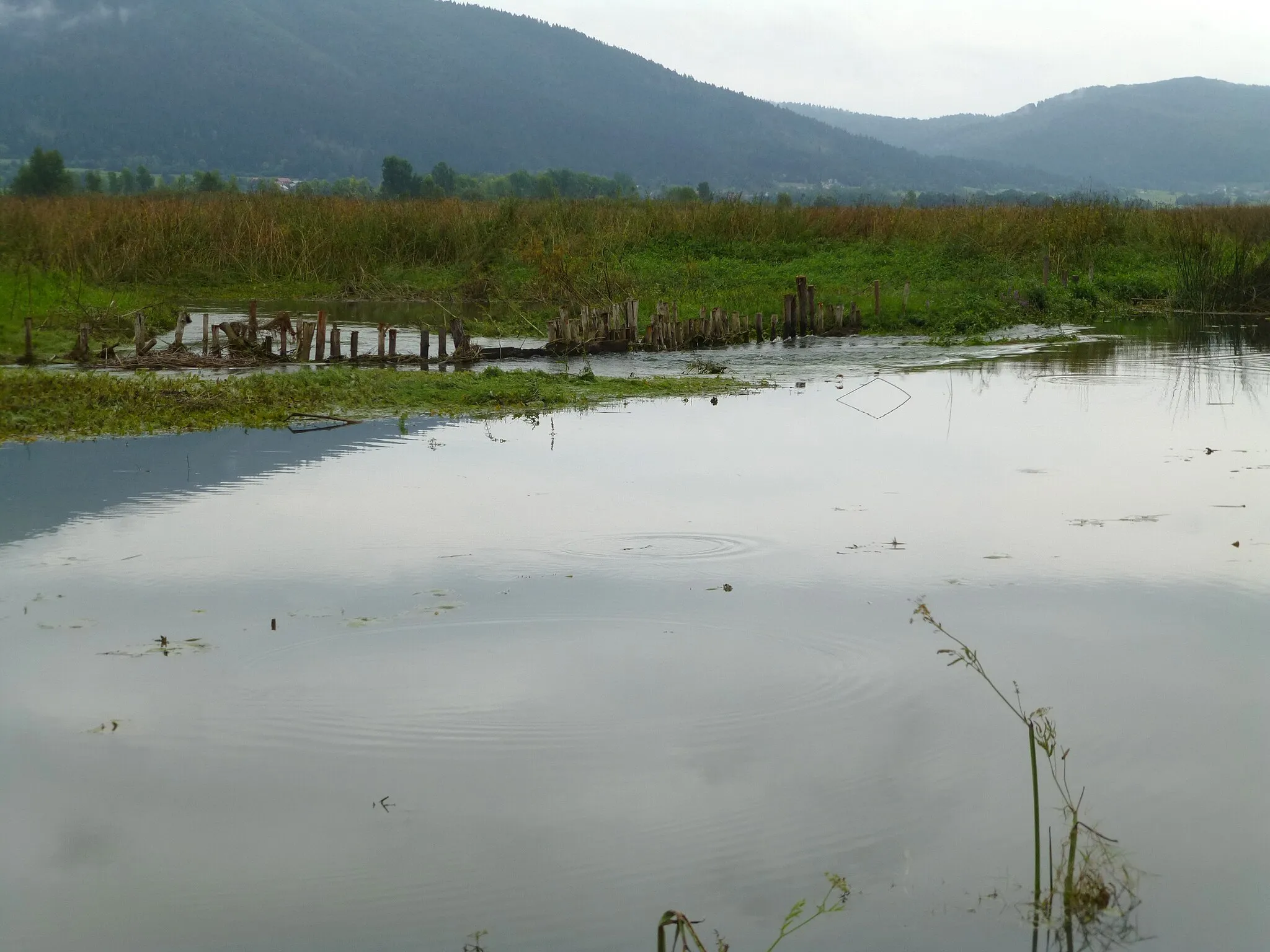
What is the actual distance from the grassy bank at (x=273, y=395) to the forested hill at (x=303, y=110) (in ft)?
474

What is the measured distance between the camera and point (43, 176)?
159 ft

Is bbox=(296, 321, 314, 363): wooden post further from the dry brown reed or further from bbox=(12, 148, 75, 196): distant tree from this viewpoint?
bbox=(12, 148, 75, 196): distant tree

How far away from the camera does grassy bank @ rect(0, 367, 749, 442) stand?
12.1 metres

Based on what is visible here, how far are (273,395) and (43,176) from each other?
40.6m

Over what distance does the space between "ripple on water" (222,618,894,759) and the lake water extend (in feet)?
0.07

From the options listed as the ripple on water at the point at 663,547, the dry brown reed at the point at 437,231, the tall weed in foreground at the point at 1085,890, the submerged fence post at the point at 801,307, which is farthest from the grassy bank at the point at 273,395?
the tall weed in foreground at the point at 1085,890

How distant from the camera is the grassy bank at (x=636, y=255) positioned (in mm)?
21812

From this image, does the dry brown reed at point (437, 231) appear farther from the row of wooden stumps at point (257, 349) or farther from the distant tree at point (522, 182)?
the distant tree at point (522, 182)

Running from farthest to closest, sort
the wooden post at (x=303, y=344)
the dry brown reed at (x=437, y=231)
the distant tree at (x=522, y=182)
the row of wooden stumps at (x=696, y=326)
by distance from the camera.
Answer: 1. the distant tree at (x=522, y=182)
2. the dry brown reed at (x=437, y=231)
3. the row of wooden stumps at (x=696, y=326)
4. the wooden post at (x=303, y=344)

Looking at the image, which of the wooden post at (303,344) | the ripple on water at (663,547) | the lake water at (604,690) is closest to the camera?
Answer: the lake water at (604,690)

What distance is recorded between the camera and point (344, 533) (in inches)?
345

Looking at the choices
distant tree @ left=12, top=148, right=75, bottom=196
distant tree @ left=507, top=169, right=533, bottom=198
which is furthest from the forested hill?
distant tree @ left=12, top=148, right=75, bottom=196

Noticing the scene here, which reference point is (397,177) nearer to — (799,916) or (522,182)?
(522,182)

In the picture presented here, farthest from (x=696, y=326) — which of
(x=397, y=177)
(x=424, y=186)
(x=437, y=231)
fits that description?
(x=397, y=177)
